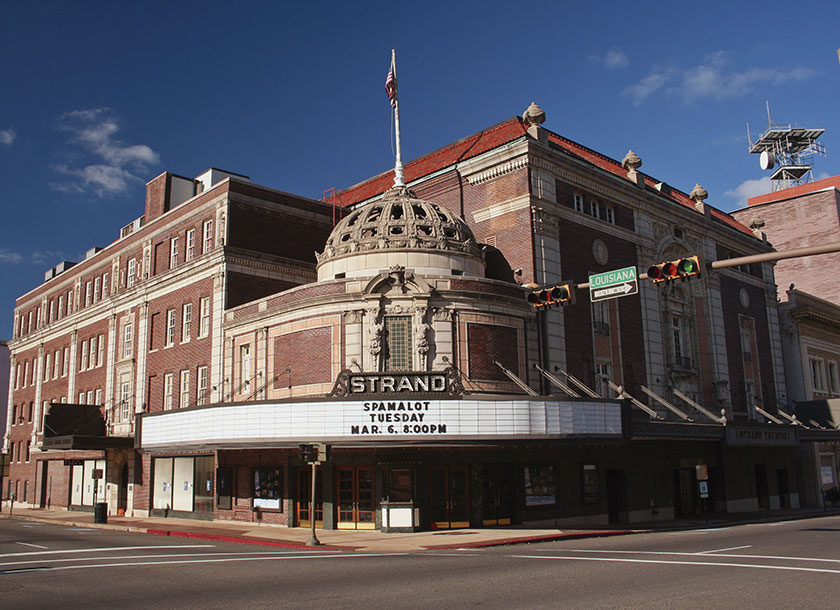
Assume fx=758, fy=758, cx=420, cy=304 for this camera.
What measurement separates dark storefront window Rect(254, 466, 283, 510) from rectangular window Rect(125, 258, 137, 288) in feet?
63.7

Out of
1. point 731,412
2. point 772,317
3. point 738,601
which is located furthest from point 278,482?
point 772,317

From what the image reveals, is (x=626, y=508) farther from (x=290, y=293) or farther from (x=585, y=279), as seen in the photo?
(x=290, y=293)

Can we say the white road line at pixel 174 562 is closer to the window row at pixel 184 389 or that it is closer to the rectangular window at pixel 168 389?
the window row at pixel 184 389

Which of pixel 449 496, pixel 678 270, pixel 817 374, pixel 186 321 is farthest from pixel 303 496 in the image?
pixel 817 374

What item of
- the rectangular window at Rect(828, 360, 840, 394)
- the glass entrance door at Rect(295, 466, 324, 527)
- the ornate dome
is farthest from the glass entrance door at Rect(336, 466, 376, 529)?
the rectangular window at Rect(828, 360, 840, 394)

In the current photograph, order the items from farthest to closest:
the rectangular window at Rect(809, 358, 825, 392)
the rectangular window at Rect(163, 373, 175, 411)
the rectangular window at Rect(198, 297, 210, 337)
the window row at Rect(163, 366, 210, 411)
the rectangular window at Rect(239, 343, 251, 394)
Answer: the rectangular window at Rect(809, 358, 825, 392) < the rectangular window at Rect(163, 373, 175, 411) < the rectangular window at Rect(198, 297, 210, 337) < the window row at Rect(163, 366, 210, 411) < the rectangular window at Rect(239, 343, 251, 394)

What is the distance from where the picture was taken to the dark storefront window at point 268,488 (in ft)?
107

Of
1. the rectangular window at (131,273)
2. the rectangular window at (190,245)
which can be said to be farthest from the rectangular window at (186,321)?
the rectangular window at (131,273)

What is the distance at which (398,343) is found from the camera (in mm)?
30859

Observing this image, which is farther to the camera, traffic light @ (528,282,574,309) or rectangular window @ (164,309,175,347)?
rectangular window @ (164,309,175,347)

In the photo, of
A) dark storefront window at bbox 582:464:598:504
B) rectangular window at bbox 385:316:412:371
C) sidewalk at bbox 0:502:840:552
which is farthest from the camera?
dark storefront window at bbox 582:464:598:504

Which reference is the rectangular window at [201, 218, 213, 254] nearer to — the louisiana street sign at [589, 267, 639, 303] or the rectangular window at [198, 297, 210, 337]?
the rectangular window at [198, 297, 210, 337]

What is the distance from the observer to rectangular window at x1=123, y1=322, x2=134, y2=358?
46.8 meters

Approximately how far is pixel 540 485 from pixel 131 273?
29776 mm
